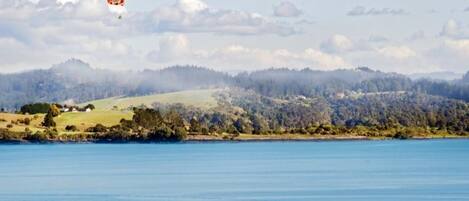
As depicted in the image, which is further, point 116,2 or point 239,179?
point 239,179

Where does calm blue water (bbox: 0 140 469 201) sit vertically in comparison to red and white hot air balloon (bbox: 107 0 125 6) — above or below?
below

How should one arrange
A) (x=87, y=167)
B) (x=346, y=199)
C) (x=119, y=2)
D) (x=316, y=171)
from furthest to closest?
1. (x=87, y=167)
2. (x=316, y=171)
3. (x=346, y=199)
4. (x=119, y=2)

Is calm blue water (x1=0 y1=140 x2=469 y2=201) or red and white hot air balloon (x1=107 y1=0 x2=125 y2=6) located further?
calm blue water (x1=0 y1=140 x2=469 y2=201)

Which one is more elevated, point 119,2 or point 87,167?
point 119,2

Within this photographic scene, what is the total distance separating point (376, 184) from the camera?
88.9 meters

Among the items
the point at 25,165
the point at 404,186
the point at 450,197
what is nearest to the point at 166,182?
the point at 404,186

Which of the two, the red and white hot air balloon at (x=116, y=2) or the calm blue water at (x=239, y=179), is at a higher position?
the red and white hot air balloon at (x=116, y=2)

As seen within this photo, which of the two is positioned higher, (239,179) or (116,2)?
(116,2)

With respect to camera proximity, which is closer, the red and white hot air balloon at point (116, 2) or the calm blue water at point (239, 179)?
the red and white hot air balloon at point (116, 2)

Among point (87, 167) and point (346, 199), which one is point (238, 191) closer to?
point (346, 199)

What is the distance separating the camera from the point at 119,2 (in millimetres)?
64438

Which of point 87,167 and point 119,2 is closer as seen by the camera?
point 119,2

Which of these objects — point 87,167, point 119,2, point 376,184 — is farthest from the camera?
point 87,167

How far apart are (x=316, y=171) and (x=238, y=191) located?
30.4 metres
